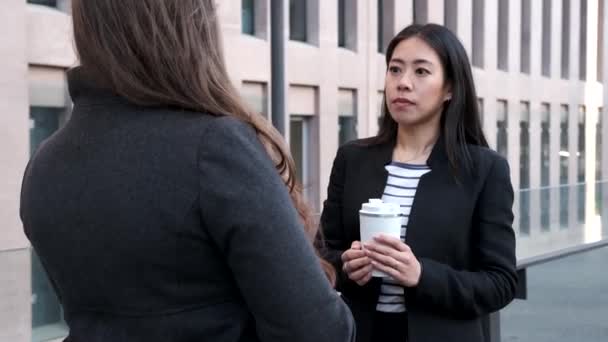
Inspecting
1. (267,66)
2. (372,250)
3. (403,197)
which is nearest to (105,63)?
(372,250)

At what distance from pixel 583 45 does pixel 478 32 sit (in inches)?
403

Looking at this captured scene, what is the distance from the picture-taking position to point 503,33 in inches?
1228

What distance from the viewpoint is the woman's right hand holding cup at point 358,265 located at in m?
2.93

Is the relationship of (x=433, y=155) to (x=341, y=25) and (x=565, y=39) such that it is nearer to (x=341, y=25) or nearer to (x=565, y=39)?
(x=341, y=25)

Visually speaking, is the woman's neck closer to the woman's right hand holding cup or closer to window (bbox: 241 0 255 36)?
the woman's right hand holding cup

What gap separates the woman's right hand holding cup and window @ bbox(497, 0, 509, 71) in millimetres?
28566

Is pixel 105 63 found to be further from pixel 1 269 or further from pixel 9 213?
pixel 9 213

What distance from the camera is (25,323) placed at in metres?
5.03

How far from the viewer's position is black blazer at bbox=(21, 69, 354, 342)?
1755 millimetres

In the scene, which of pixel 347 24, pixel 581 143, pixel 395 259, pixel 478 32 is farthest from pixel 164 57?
pixel 581 143

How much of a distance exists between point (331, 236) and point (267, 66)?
1504cm

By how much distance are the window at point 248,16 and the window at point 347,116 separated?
3486 millimetres

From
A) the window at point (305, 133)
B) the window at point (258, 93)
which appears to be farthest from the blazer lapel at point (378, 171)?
the window at point (305, 133)

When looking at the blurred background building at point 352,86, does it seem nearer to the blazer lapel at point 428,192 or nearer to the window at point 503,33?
the window at point 503,33
